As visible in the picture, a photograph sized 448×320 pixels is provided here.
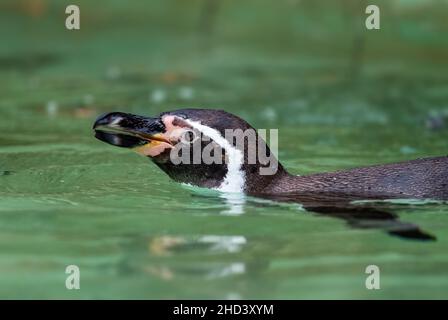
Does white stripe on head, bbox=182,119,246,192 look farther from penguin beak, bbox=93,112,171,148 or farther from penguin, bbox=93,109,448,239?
penguin beak, bbox=93,112,171,148

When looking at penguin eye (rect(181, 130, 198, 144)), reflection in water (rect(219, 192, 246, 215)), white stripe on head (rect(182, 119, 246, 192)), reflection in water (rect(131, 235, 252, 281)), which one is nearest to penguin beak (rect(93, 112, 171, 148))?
penguin eye (rect(181, 130, 198, 144))

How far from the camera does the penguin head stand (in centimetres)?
646

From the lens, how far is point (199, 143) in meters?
6.48

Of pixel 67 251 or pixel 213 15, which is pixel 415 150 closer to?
pixel 67 251

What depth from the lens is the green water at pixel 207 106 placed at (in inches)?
202

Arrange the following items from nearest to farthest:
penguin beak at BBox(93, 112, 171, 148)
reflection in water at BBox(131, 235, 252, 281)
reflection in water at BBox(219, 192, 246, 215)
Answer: reflection in water at BBox(131, 235, 252, 281)
reflection in water at BBox(219, 192, 246, 215)
penguin beak at BBox(93, 112, 171, 148)

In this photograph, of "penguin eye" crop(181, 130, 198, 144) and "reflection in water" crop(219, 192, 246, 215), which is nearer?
"reflection in water" crop(219, 192, 246, 215)

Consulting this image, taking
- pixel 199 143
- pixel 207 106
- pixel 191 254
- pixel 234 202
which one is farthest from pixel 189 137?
pixel 207 106

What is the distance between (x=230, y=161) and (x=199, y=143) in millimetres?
230

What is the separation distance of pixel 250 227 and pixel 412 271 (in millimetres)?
1082

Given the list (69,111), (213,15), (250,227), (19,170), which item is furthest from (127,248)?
(213,15)

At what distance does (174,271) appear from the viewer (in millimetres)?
5051

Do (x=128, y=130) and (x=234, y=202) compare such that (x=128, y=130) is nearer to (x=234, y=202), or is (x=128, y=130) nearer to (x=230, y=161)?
(x=230, y=161)
